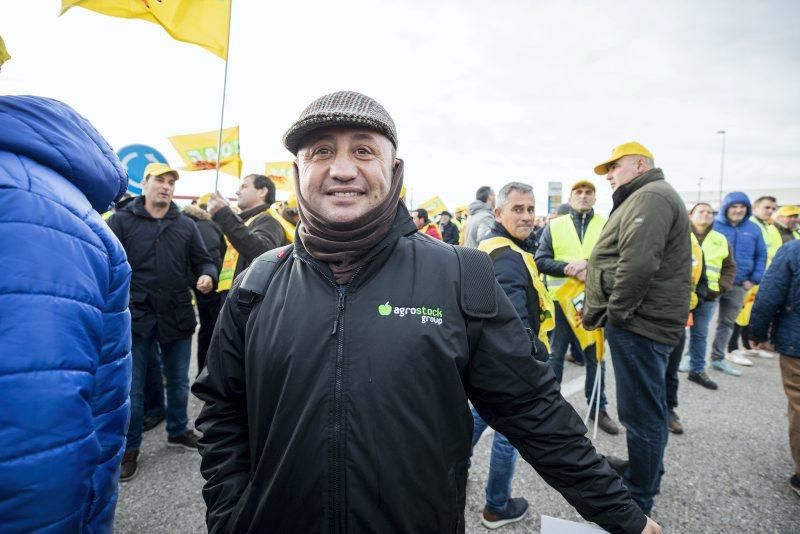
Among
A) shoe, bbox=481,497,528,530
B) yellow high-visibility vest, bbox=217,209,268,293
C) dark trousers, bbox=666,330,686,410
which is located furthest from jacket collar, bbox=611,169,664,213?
yellow high-visibility vest, bbox=217,209,268,293

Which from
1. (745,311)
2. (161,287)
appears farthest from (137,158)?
(745,311)

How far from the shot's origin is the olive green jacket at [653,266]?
2562 mm

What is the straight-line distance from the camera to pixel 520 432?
4.22 ft

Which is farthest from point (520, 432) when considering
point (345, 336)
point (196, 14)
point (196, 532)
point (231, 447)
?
point (196, 14)

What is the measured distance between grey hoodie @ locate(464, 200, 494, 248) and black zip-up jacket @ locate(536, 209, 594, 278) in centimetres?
71

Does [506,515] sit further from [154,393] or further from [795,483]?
[154,393]

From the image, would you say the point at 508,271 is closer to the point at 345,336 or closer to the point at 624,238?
the point at 624,238

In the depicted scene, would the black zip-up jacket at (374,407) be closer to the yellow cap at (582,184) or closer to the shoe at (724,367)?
the yellow cap at (582,184)

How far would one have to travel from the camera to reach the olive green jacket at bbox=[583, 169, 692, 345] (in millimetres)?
2562

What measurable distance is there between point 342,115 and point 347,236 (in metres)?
0.38

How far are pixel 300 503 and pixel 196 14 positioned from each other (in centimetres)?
291

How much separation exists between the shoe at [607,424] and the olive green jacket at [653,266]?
1.64m

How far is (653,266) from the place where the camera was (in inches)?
100

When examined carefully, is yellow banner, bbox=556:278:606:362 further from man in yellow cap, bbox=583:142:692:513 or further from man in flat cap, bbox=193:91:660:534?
man in flat cap, bbox=193:91:660:534
